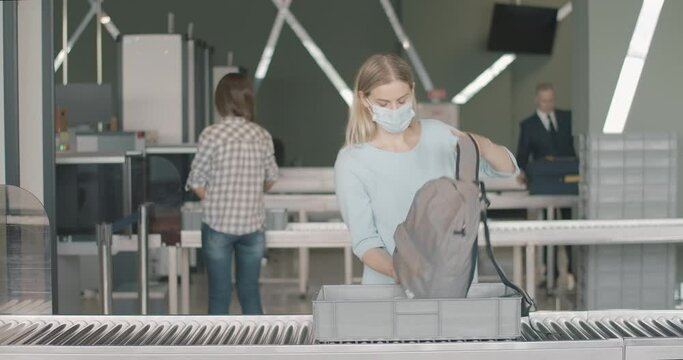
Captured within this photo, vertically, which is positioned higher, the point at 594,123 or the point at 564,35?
the point at 564,35

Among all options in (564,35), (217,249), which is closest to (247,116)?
(217,249)

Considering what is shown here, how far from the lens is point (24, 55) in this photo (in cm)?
378

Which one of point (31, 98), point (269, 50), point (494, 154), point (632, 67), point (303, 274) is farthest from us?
point (269, 50)

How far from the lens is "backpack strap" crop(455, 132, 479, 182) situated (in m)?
2.22

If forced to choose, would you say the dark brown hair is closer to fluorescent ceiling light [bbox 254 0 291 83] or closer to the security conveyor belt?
the security conveyor belt

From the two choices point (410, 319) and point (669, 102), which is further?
point (669, 102)

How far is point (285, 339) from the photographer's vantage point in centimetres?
228

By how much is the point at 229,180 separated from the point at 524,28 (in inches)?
301

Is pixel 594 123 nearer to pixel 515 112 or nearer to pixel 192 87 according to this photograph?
pixel 192 87

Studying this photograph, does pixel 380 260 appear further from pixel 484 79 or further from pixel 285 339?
pixel 484 79

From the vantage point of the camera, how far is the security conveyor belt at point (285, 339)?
213 cm

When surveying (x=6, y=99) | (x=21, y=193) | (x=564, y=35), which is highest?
(x=564, y=35)

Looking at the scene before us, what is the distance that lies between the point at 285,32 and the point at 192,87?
3.57 metres

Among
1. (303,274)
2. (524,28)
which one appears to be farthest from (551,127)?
(524,28)
